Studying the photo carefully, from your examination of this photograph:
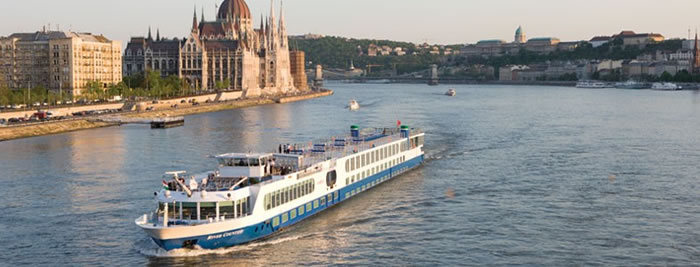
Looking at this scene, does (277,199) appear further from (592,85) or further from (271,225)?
(592,85)

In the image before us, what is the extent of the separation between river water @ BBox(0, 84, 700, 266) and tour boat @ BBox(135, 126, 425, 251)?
472 millimetres

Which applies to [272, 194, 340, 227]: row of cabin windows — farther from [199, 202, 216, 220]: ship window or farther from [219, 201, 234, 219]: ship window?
[199, 202, 216, 220]: ship window

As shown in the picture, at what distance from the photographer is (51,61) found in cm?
9712

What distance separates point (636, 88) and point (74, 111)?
128049mm

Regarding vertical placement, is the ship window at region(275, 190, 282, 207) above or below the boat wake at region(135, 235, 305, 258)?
above

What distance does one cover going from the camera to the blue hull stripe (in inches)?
937

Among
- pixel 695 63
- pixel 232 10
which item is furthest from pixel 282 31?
pixel 695 63

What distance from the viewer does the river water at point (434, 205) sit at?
2427 cm

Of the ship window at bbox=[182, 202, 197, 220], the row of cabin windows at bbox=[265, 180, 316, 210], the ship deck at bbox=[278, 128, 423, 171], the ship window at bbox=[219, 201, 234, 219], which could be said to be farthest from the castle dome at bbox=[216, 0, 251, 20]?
the ship window at bbox=[182, 202, 197, 220]

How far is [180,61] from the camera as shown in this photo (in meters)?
128

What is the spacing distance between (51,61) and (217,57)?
121 feet

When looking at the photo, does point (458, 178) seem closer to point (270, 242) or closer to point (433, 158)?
point (433, 158)

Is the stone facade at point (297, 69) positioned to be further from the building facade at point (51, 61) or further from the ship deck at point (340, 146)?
the ship deck at point (340, 146)

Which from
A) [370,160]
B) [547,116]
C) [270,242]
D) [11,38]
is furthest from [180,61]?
[270,242]
